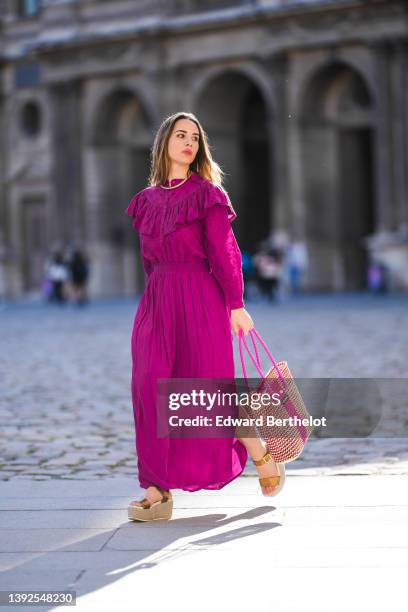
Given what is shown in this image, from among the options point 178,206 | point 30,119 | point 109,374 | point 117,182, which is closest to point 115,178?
→ point 117,182

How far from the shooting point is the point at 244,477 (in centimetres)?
876

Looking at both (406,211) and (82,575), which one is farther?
(406,211)

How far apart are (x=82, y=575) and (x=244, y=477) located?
2.91 meters

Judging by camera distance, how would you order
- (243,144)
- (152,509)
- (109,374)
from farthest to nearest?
(243,144), (109,374), (152,509)

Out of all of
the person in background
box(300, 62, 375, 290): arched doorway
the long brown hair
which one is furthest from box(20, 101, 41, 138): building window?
the long brown hair

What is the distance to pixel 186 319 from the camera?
7266 millimetres

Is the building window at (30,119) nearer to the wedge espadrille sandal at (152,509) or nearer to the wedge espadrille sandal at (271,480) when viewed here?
the wedge espadrille sandal at (271,480)

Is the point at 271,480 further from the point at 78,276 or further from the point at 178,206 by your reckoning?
the point at 78,276

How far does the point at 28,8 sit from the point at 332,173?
41.2 feet

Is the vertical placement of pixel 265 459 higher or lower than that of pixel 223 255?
lower

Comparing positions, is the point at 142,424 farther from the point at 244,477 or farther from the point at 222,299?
the point at 244,477

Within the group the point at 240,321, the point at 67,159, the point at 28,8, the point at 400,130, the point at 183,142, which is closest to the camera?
the point at 240,321

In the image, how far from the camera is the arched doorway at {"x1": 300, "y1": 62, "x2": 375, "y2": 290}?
1603 inches

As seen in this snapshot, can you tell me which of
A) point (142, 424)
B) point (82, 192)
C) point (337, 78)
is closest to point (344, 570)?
point (142, 424)
